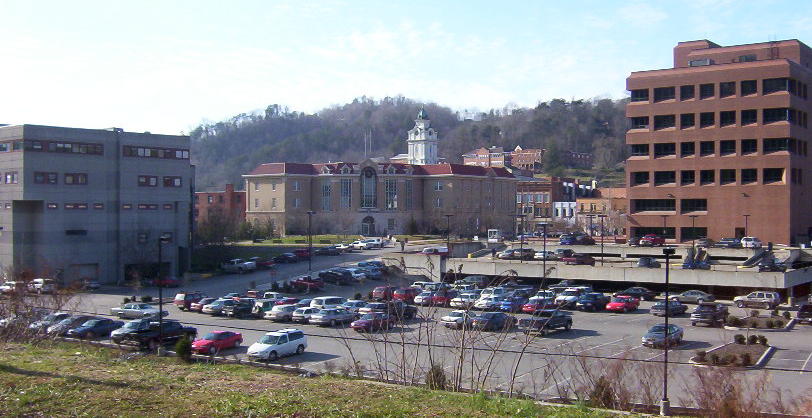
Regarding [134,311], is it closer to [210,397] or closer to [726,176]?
[210,397]

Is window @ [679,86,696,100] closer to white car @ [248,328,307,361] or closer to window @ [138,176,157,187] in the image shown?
window @ [138,176,157,187]

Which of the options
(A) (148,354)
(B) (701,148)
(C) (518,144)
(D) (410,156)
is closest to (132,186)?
(A) (148,354)

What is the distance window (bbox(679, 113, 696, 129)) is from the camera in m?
64.4

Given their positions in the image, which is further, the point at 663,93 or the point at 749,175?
the point at 663,93

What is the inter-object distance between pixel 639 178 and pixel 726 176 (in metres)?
7.24

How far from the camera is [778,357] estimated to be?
1073 inches

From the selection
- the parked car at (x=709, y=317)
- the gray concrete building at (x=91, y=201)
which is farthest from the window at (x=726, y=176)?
the gray concrete building at (x=91, y=201)

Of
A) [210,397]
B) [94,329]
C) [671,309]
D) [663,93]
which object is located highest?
[663,93]

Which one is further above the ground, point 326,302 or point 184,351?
point 184,351

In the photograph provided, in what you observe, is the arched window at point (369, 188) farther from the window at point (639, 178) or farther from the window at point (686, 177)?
the window at point (686, 177)

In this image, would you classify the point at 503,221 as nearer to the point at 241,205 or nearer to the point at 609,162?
the point at 241,205

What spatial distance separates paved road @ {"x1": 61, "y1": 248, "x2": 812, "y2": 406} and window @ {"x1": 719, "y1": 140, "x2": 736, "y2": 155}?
25.7 metres

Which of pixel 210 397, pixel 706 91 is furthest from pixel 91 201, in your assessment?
pixel 706 91

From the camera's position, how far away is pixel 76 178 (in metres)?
52.3
